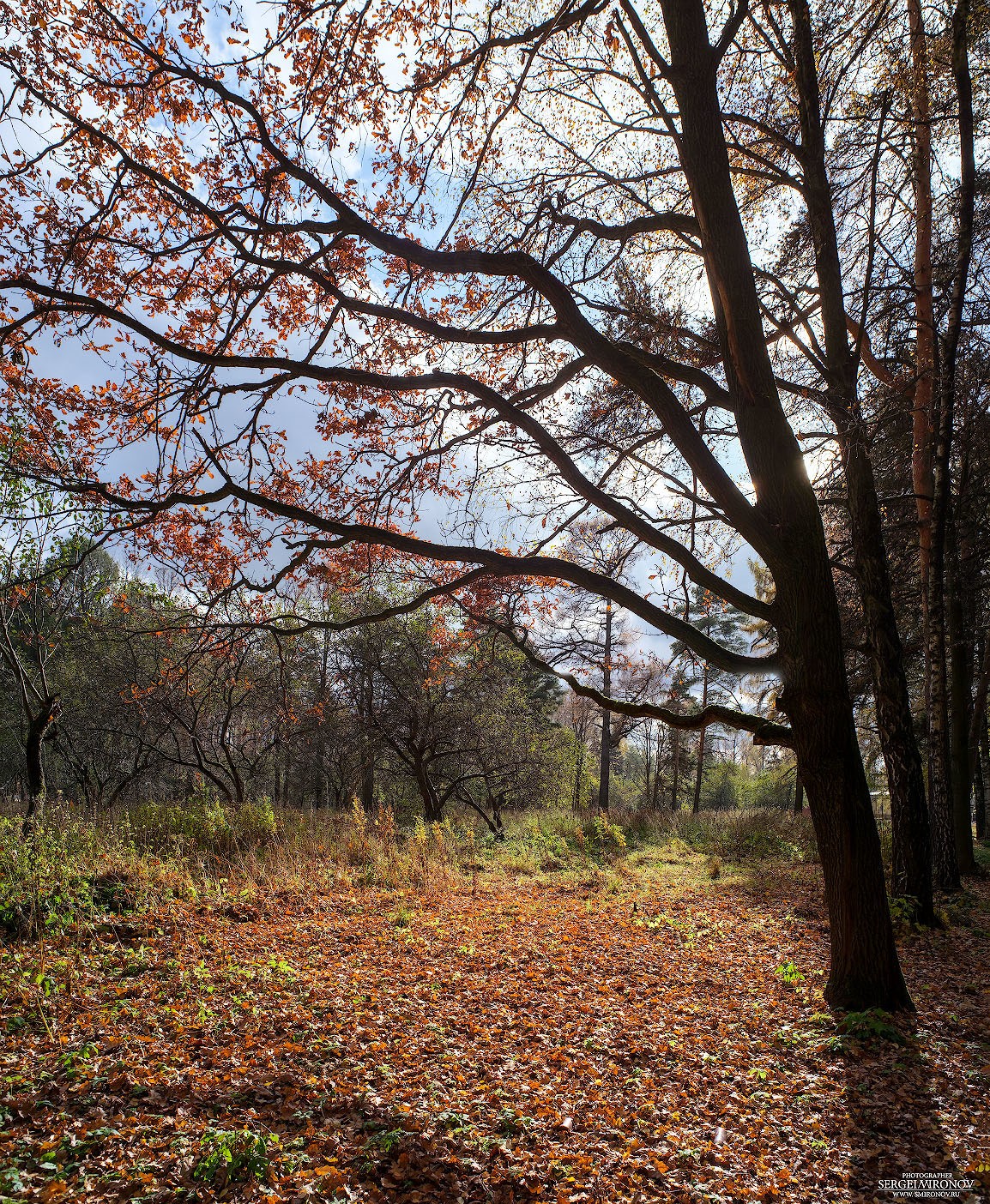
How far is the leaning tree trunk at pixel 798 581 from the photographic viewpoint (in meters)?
4.31

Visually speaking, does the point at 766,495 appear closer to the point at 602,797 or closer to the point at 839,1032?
the point at 839,1032

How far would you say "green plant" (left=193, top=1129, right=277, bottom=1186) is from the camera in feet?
8.93

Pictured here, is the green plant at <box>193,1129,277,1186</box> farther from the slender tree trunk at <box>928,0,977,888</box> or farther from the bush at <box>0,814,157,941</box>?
the slender tree trunk at <box>928,0,977,888</box>

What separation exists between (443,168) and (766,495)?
12.8ft

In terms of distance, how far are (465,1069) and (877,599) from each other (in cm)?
578

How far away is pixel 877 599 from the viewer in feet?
21.5

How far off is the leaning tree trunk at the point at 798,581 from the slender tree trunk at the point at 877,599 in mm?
2347

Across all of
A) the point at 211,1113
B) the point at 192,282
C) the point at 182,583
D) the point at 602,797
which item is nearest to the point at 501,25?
the point at 192,282

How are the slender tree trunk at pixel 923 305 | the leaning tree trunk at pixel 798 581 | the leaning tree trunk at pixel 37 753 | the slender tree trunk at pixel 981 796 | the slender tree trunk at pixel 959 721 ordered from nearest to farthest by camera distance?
the leaning tree trunk at pixel 798 581, the slender tree trunk at pixel 923 305, the leaning tree trunk at pixel 37 753, the slender tree trunk at pixel 959 721, the slender tree trunk at pixel 981 796

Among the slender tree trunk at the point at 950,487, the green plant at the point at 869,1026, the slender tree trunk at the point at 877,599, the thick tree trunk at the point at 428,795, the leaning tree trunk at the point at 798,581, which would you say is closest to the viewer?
the green plant at the point at 869,1026

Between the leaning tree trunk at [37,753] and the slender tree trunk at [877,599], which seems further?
the leaning tree trunk at [37,753]

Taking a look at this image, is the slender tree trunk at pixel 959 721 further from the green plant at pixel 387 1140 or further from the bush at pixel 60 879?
the bush at pixel 60 879

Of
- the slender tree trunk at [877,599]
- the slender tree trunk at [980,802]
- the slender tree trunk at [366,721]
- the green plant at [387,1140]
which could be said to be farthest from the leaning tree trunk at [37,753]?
the slender tree trunk at [980,802]

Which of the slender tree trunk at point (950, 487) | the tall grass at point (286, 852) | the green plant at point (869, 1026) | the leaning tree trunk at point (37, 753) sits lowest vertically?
the tall grass at point (286, 852)
